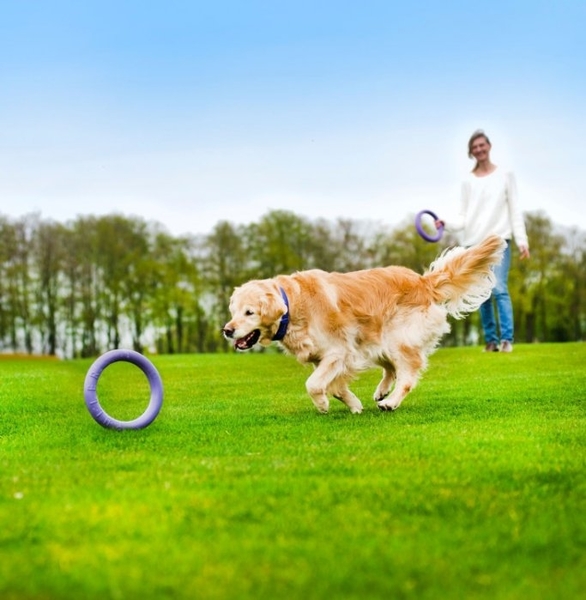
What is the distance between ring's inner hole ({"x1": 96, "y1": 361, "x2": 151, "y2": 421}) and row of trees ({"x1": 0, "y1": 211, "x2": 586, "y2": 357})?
73.5 feet

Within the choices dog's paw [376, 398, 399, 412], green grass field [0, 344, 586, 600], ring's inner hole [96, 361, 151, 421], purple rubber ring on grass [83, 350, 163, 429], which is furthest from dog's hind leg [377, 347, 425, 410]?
ring's inner hole [96, 361, 151, 421]

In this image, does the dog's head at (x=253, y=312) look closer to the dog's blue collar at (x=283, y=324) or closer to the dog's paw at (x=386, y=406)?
the dog's blue collar at (x=283, y=324)

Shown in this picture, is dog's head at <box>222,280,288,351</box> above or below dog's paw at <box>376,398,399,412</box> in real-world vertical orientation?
above

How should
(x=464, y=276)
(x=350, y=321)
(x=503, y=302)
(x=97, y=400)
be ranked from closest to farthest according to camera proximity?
(x=97, y=400) → (x=350, y=321) → (x=464, y=276) → (x=503, y=302)

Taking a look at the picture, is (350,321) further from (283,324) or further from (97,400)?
(97,400)

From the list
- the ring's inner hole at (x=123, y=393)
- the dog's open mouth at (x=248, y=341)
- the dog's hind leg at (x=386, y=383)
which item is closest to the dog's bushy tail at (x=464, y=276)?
the dog's hind leg at (x=386, y=383)

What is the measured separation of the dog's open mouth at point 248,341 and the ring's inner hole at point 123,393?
166 cm

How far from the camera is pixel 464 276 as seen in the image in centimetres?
880

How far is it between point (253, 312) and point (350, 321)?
41.7 inches

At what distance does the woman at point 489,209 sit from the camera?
43.8 feet

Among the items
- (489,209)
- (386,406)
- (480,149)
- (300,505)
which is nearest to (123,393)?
(386,406)

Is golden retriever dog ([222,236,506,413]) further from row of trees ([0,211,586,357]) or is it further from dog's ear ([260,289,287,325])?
row of trees ([0,211,586,357])

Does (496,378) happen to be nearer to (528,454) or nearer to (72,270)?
(528,454)

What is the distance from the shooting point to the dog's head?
747 cm
